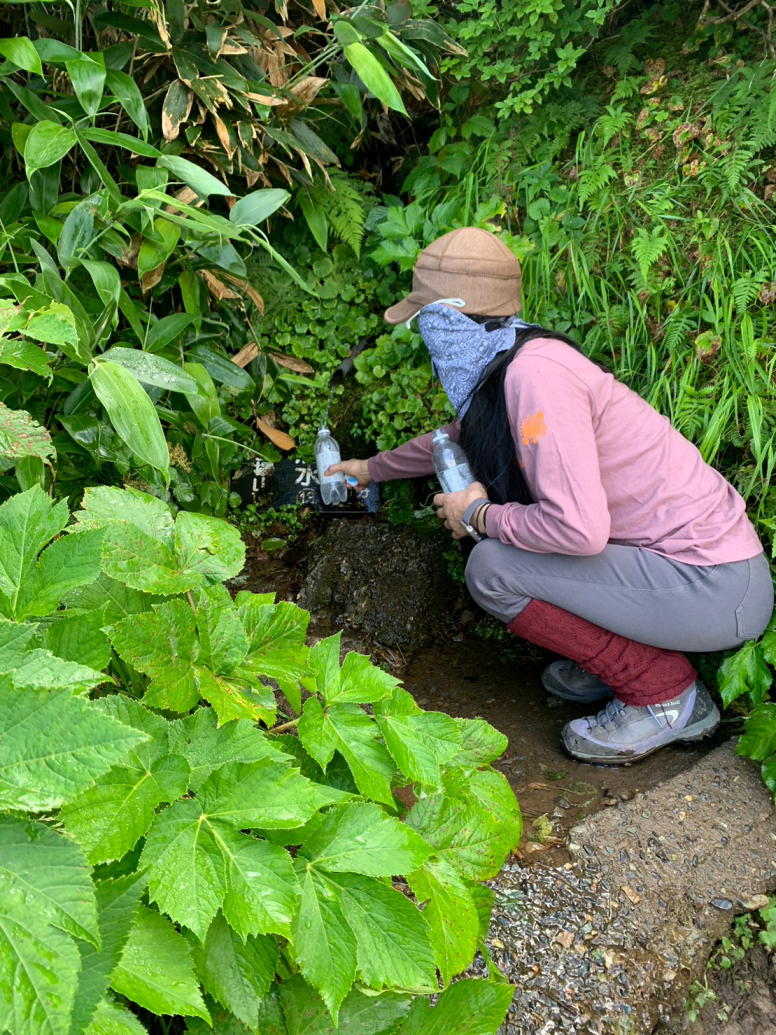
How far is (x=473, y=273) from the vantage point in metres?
2.55

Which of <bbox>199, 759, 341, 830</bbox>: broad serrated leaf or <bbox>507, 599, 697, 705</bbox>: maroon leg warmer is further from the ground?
<bbox>199, 759, 341, 830</bbox>: broad serrated leaf

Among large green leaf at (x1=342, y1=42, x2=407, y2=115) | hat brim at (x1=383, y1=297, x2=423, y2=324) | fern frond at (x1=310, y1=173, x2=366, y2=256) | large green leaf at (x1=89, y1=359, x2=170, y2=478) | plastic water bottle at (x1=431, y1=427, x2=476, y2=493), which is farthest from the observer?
fern frond at (x1=310, y1=173, x2=366, y2=256)

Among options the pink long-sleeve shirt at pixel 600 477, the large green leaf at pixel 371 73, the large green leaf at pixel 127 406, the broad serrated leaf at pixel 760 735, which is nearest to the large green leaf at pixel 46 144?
the large green leaf at pixel 127 406

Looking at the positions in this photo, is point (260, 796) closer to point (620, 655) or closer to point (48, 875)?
point (48, 875)

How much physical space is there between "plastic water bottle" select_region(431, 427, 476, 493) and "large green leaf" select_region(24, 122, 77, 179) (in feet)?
4.97

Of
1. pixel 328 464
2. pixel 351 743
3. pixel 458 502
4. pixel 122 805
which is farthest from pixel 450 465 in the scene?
pixel 122 805

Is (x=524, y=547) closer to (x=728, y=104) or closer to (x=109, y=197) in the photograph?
(x=109, y=197)

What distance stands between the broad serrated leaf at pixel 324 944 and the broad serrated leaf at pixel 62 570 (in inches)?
17.2

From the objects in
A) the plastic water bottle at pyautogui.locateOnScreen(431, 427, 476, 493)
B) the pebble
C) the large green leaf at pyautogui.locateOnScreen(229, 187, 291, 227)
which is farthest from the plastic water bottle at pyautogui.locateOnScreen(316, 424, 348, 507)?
the pebble

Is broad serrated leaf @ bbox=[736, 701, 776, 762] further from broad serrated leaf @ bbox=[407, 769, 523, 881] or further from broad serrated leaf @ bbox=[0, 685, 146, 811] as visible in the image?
broad serrated leaf @ bbox=[0, 685, 146, 811]

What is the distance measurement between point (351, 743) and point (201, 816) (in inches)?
9.2

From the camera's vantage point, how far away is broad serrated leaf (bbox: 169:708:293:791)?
968 millimetres

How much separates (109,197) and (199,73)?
659 millimetres

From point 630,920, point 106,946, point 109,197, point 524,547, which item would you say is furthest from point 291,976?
point 109,197
